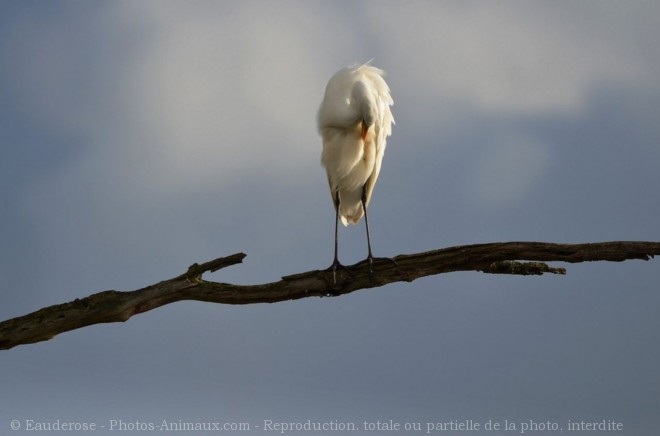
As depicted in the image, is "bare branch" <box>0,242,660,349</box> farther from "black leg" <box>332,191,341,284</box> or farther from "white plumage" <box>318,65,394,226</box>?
"white plumage" <box>318,65,394,226</box>

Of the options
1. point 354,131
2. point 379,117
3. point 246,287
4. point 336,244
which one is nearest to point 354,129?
point 354,131

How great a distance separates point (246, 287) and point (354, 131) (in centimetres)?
182

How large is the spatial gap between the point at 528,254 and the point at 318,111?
2.47 metres

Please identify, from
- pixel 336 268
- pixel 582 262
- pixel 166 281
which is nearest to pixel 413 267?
pixel 336 268

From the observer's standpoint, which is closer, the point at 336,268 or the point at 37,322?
the point at 37,322

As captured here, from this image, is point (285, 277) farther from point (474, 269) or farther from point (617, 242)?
point (617, 242)

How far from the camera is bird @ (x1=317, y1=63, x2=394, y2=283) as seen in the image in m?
6.01

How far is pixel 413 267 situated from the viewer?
197 inches

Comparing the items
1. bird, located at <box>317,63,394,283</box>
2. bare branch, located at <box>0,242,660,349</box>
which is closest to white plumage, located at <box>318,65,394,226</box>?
bird, located at <box>317,63,394,283</box>

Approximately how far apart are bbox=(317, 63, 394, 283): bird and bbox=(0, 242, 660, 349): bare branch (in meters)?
0.98

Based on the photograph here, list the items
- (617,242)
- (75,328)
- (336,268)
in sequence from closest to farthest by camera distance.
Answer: (617,242) → (75,328) → (336,268)

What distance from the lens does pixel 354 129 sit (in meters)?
6.20

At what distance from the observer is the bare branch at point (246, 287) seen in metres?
4.74

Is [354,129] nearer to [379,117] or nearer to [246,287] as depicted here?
Answer: [379,117]
